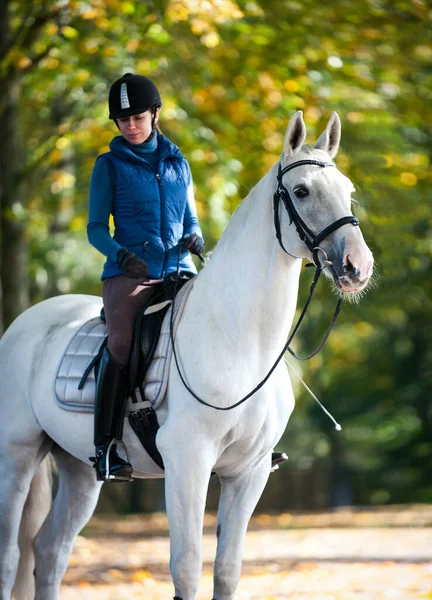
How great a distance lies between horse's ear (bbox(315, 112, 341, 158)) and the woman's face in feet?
3.11

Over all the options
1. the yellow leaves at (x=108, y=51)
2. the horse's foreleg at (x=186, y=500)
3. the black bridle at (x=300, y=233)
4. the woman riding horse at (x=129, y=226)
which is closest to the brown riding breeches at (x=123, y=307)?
the woman riding horse at (x=129, y=226)

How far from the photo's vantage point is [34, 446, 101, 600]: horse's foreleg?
5418mm

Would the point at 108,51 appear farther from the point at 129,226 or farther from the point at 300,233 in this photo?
→ the point at 300,233

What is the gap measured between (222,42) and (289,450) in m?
13.3

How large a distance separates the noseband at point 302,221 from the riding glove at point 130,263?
2.48 ft

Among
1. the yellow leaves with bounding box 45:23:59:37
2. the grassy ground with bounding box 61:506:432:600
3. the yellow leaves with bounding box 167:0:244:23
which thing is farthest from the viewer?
the yellow leaves with bounding box 45:23:59:37

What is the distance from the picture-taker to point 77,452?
16.2 feet

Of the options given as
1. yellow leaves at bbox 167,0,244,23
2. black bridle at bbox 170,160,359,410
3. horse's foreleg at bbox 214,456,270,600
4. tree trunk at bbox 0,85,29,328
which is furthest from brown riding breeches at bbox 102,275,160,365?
tree trunk at bbox 0,85,29,328

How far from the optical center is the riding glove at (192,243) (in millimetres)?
4703

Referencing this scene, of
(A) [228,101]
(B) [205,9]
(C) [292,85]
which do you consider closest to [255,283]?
(B) [205,9]

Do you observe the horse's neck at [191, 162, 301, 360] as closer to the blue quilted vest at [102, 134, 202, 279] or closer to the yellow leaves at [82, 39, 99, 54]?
the blue quilted vest at [102, 134, 202, 279]

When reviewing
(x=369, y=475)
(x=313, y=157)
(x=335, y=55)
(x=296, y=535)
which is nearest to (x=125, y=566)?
(x=296, y=535)

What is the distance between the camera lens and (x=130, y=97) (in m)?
4.58

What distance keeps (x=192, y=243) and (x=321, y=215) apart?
3.22 feet
